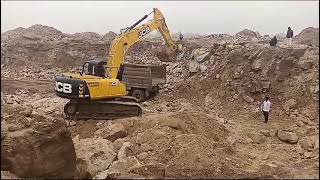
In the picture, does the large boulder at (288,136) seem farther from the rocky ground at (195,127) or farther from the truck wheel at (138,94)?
the truck wheel at (138,94)

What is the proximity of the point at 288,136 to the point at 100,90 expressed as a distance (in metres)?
5.20

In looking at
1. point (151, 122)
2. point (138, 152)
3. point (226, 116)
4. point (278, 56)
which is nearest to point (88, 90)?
point (151, 122)

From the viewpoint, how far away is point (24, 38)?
2675cm

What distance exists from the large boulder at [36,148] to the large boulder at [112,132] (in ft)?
11.5

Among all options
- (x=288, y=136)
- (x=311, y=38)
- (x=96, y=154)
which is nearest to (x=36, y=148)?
(x=96, y=154)

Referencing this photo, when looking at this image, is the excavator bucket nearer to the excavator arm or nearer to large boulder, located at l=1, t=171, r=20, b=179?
the excavator arm

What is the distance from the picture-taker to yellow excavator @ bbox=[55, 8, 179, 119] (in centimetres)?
1257

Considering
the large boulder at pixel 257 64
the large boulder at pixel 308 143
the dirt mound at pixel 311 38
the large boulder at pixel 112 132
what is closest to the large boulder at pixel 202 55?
the large boulder at pixel 257 64

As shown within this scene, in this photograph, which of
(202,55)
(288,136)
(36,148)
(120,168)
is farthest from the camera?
(202,55)

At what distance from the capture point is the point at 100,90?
505 inches

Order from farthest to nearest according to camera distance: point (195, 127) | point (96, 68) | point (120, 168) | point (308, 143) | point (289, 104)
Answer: point (289, 104)
point (96, 68)
point (195, 127)
point (308, 143)
point (120, 168)

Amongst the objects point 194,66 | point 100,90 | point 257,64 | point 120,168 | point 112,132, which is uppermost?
point 257,64

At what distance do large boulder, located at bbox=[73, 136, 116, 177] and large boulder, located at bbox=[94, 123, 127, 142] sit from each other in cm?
70

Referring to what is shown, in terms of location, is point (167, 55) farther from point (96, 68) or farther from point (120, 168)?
point (120, 168)
